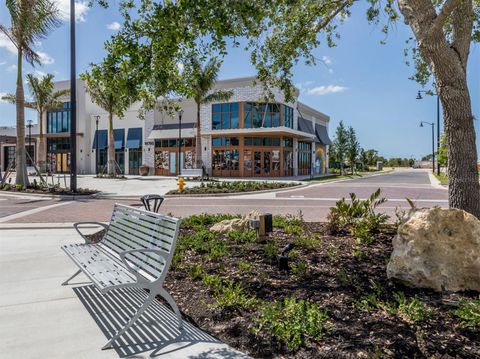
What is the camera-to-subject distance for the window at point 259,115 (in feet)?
116

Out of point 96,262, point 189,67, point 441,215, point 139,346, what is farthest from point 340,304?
point 189,67

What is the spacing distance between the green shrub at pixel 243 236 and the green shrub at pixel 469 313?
3477 mm

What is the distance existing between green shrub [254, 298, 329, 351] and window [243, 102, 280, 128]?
32.5 m

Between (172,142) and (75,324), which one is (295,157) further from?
(75,324)

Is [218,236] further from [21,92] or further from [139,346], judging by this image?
[21,92]

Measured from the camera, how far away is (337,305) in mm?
3658

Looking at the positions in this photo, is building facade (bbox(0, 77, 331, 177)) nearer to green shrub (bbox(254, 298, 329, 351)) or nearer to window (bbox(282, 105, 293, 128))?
window (bbox(282, 105, 293, 128))

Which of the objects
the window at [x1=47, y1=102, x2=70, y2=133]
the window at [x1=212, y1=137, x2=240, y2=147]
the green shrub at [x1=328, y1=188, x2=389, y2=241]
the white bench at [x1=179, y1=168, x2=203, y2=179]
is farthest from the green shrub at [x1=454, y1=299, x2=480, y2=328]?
the window at [x1=47, y1=102, x2=70, y2=133]

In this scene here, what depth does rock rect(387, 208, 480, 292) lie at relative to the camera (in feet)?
13.0

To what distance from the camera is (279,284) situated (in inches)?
168

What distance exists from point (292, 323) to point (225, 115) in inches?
1345

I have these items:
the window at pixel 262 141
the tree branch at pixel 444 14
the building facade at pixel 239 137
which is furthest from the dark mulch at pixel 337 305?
the window at pixel 262 141

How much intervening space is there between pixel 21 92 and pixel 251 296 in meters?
19.9

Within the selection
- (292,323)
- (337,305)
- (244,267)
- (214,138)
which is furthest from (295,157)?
(292,323)
